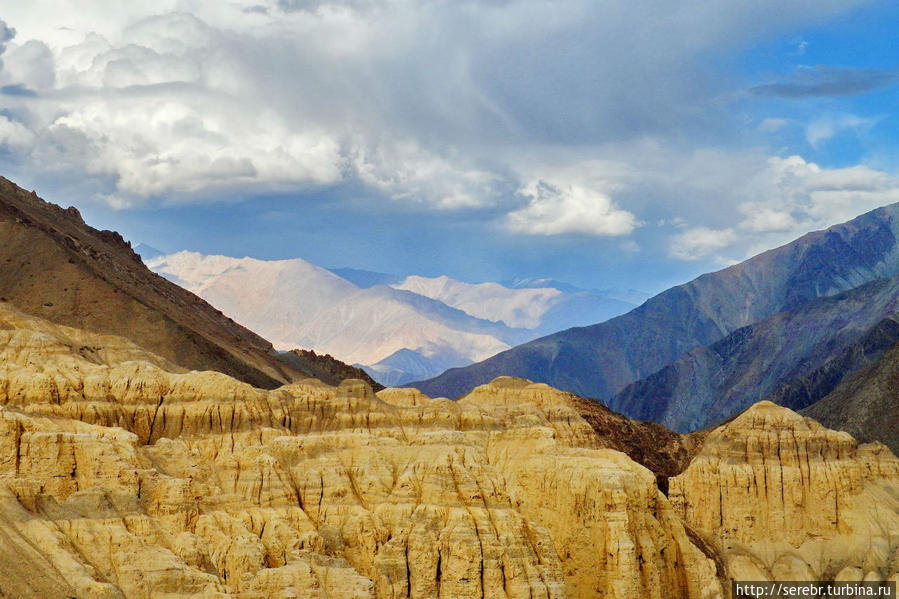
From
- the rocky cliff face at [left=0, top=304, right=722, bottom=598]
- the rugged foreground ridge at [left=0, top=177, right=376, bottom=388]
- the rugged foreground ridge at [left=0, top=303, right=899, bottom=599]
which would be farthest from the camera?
the rugged foreground ridge at [left=0, top=177, right=376, bottom=388]

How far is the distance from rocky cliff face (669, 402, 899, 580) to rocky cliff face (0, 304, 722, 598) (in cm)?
2946

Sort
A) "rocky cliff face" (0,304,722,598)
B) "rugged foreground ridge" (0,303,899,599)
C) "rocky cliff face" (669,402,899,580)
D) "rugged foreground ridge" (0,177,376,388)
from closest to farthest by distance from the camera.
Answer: "rocky cliff face" (0,304,722,598), "rugged foreground ridge" (0,303,899,599), "rocky cliff face" (669,402,899,580), "rugged foreground ridge" (0,177,376,388)

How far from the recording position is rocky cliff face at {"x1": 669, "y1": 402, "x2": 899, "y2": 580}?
4983 inches

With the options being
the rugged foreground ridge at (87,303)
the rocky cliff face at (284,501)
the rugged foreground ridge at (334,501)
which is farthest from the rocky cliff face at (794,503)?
the rugged foreground ridge at (87,303)

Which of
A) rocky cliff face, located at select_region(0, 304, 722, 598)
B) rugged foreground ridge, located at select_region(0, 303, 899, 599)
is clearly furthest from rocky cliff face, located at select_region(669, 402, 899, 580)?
rocky cliff face, located at select_region(0, 304, 722, 598)

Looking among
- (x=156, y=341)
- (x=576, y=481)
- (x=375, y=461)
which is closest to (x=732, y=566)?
(x=576, y=481)

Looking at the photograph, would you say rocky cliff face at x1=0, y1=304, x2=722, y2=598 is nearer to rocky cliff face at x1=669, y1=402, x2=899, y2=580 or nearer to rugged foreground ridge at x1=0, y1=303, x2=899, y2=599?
rugged foreground ridge at x1=0, y1=303, x2=899, y2=599

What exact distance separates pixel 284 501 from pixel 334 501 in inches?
154

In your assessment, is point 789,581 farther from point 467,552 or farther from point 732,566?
point 467,552

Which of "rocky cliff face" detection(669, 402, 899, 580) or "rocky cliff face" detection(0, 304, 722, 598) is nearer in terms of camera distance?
"rocky cliff face" detection(0, 304, 722, 598)

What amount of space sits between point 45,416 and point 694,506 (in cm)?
7282

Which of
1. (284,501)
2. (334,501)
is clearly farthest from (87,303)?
(284,501)

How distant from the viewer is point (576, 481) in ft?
310

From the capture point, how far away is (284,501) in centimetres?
8206
